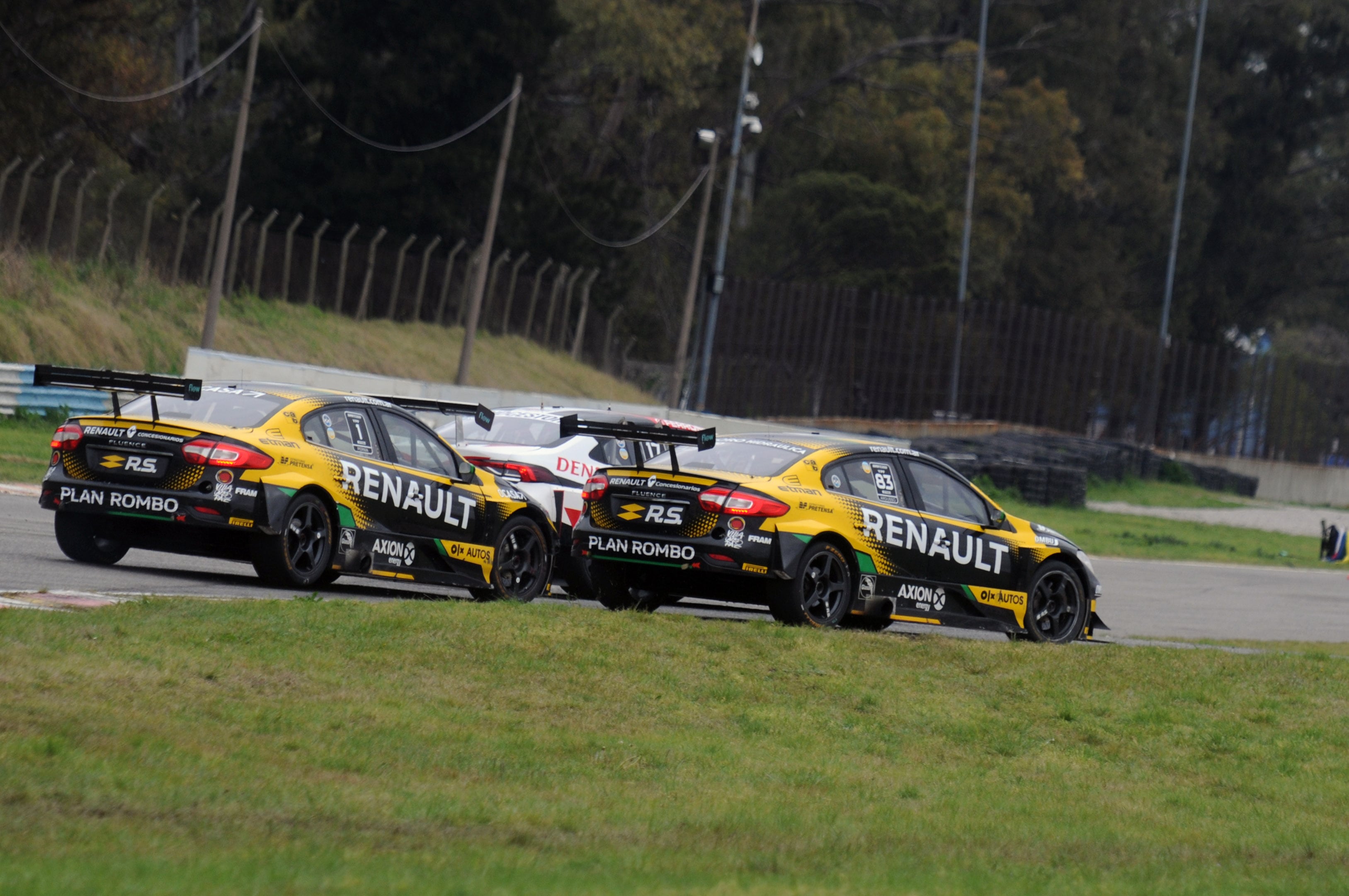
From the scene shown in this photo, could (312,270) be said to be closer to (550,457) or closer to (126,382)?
(550,457)

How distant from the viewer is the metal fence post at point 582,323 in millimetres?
51219

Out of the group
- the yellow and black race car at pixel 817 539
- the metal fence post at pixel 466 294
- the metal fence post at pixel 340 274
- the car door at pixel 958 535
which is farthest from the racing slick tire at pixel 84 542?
the metal fence post at pixel 466 294

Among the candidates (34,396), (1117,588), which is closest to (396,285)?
(34,396)

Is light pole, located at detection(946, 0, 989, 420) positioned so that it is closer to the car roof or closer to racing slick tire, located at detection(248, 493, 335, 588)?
the car roof

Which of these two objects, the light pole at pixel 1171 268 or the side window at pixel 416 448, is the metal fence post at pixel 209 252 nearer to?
the side window at pixel 416 448

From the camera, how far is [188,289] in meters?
37.4

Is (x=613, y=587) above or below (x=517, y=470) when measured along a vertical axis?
below

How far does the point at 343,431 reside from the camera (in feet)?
41.0

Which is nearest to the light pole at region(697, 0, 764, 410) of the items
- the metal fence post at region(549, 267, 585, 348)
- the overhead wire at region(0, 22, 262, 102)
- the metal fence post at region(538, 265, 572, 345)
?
the metal fence post at region(549, 267, 585, 348)

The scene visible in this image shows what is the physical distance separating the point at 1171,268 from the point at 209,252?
1488 inches

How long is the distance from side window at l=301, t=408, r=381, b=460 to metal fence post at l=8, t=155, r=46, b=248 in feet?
69.9

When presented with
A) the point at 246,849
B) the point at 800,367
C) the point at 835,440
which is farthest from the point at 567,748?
the point at 800,367

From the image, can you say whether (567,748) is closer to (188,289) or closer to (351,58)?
(188,289)

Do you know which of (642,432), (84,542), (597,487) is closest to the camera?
(642,432)
